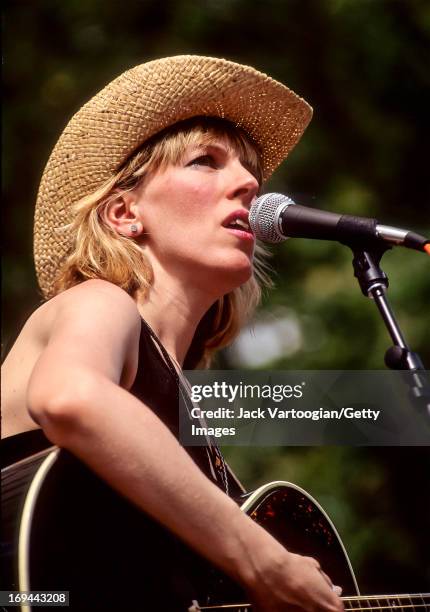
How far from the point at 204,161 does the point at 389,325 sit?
2.25 feet

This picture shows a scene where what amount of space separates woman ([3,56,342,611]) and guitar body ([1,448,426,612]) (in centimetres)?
8

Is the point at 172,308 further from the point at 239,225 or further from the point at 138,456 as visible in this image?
the point at 138,456

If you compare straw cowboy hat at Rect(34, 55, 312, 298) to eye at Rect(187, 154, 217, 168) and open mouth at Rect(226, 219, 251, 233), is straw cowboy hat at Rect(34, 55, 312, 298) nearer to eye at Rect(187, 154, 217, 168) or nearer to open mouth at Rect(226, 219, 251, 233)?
eye at Rect(187, 154, 217, 168)

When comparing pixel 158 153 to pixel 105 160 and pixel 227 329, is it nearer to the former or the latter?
pixel 105 160

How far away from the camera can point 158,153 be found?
6.97ft

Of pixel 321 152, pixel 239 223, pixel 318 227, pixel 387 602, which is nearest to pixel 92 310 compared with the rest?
pixel 318 227

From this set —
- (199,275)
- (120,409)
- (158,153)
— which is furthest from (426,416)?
(158,153)

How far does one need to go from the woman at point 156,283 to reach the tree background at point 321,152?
42.7 inches

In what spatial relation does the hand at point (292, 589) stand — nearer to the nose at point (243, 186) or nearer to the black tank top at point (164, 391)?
the black tank top at point (164, 391)

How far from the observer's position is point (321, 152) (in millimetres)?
3768

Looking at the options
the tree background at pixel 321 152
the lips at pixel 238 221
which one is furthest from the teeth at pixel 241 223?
the tree background at pixel 321 152

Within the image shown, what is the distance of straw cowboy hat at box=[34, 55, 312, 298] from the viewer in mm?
2119

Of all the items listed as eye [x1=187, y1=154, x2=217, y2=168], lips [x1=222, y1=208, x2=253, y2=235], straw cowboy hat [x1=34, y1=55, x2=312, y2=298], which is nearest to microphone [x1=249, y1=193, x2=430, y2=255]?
lips [x1=222, y1=208, x2=253, y2=235]

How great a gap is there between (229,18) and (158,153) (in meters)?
1.66
